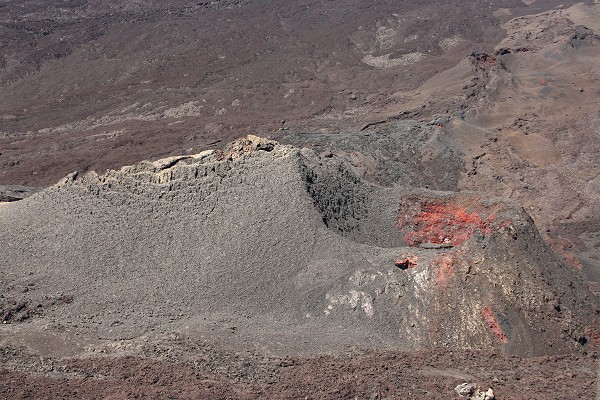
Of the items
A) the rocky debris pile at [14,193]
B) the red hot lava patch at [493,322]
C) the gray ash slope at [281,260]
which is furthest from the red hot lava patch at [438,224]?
the rocky debris pile at [14,193]

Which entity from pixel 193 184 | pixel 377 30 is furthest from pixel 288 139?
pixel 377 30

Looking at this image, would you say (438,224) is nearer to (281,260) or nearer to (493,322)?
(493,322)

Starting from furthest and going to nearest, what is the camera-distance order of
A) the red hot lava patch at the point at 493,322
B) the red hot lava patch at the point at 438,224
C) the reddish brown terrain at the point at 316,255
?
1. the red hot lava patch at the point at 438,224
2. the red hot lava patch at the point at 493,322
3. the reddish brown terrain at the point at 316,255

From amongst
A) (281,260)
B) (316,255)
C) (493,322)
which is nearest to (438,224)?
(316,255)

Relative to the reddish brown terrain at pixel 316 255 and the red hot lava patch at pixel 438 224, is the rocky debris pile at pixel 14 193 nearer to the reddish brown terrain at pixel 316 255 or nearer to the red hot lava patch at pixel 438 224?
the reddish brown terrain at pixel 316 255

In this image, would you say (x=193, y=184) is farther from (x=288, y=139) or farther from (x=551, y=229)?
(x=551, y=229)

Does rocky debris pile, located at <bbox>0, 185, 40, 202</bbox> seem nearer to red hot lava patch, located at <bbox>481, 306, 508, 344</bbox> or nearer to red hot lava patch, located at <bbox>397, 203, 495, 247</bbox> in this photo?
red hot lava patch, located at <bbox>397, 203, 495, 247</bbox>
